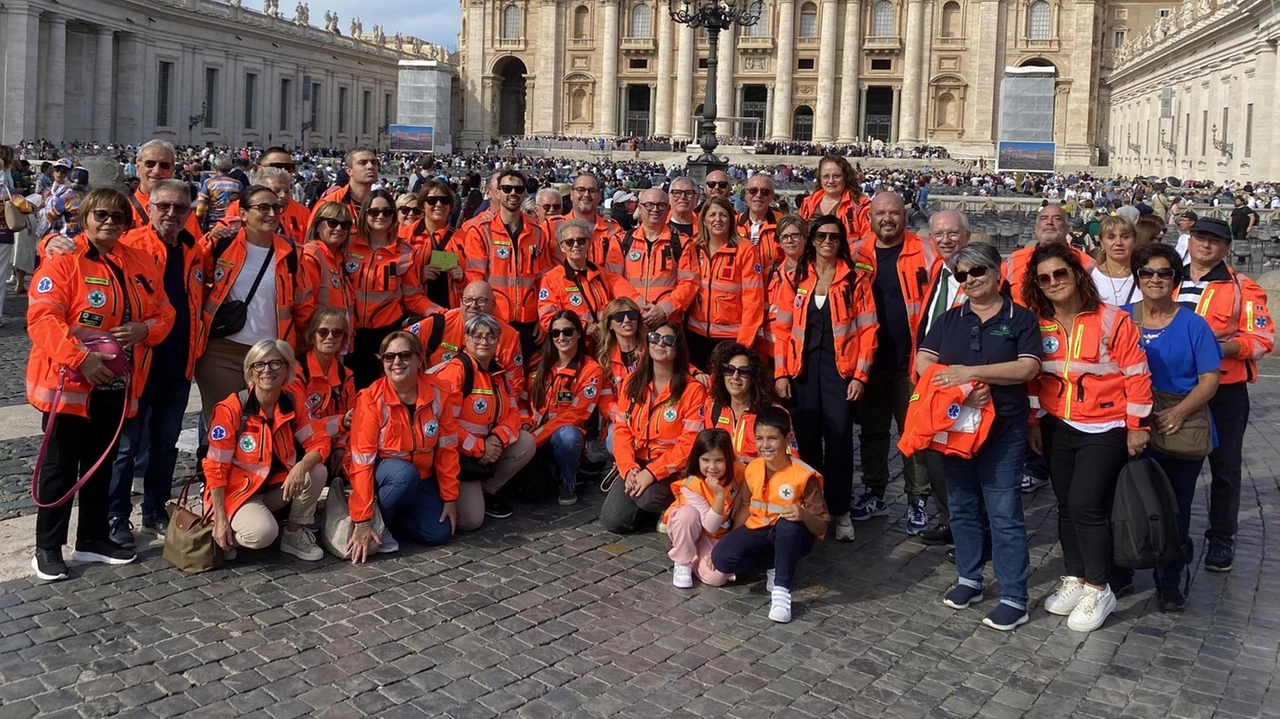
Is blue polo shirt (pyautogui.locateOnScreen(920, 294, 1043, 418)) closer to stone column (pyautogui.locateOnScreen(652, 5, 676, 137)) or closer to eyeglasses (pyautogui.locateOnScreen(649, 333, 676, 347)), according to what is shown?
eyeglasses (pyautogui.locateOnScreen(649, 333, 676, 347))

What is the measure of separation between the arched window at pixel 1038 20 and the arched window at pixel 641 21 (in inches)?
804

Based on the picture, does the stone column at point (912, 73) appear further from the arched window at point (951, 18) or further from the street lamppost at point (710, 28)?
the street lamppost at point (710, 28)

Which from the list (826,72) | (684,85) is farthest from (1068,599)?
(684,85)

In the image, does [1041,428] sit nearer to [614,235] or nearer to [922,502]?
[922,502]

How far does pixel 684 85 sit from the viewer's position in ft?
204

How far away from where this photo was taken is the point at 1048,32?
59.3m

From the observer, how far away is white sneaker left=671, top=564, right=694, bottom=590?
554 centimetres

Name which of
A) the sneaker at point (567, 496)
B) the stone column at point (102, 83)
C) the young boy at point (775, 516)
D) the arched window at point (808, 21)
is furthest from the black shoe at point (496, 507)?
the arched window at point (808, 21)

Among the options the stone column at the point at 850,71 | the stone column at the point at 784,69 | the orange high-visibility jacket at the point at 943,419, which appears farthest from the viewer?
the stone column at the point at 784,69

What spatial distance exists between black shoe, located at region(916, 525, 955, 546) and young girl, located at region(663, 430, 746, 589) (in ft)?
4.43

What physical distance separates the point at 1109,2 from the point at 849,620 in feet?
210

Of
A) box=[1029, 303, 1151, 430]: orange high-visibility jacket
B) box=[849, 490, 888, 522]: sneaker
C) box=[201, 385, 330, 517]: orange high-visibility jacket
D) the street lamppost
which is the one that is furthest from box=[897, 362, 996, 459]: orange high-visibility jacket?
the street lamppost

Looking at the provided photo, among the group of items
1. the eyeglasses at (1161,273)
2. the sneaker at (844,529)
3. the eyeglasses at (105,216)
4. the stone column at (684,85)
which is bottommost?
the sneaker at (844,529)

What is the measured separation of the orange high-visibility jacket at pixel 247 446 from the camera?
548cm
